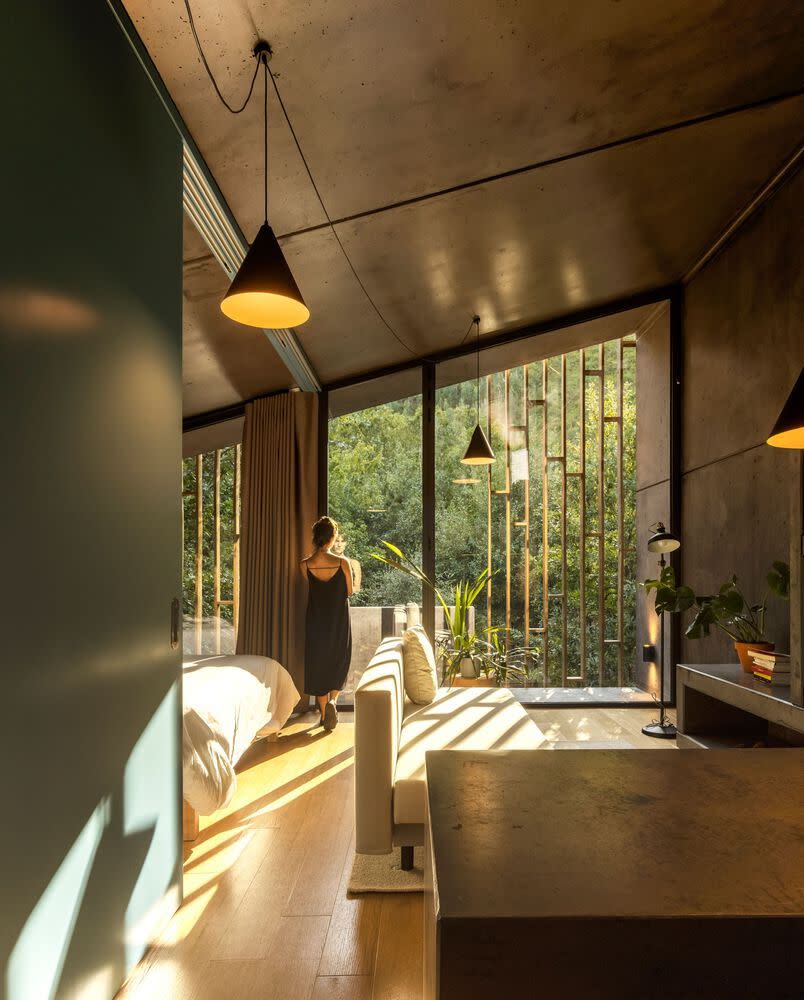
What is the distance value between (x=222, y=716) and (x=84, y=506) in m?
1.85

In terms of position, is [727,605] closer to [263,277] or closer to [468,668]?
[468,668]

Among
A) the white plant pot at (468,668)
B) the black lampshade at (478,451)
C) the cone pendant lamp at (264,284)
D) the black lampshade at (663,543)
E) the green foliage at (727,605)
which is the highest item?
Answer: the cone pendant lamp at (264,284)

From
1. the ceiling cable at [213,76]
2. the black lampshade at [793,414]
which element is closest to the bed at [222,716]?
the ceiling cable at [213,76]

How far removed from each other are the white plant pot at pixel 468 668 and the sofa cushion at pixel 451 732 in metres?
1.34

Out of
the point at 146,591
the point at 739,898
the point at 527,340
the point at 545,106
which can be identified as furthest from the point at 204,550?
the point at 739,898

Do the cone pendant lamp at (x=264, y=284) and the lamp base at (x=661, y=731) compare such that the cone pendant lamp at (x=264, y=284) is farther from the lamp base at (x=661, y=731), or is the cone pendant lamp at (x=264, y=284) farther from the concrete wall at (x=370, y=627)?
the lamp base at (x=661, y=731)

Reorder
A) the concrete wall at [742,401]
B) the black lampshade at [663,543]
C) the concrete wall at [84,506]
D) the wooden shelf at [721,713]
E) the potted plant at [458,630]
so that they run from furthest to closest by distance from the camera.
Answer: the potted plant at [458,630]
the black lampshade at [663,543]
the concrete wall at [742,401]
the wooden shelf at [721,713]
the concrete wall at [84,506]

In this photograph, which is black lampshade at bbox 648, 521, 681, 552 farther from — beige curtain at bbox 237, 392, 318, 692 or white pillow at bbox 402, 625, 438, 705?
beige curtain at bbox 237, 392, 318, 692

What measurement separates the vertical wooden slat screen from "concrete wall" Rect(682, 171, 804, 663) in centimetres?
64

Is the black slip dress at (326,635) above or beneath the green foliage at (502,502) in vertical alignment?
beneath

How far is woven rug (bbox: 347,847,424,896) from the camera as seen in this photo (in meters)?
2.66

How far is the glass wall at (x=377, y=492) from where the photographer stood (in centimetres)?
582

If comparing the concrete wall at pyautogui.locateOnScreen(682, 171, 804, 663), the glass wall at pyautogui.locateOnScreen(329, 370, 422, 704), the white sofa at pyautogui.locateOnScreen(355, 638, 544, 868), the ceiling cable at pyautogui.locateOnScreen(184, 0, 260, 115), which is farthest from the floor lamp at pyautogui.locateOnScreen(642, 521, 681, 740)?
the ceiling cable at pyautogui.locateOnScreen(184, 0, 260, 115)

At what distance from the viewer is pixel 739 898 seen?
2.36 ft
